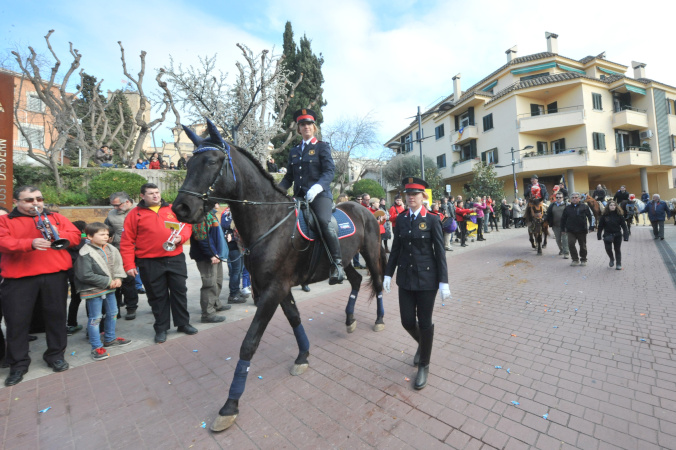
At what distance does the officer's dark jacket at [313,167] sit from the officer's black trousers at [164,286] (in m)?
2.37

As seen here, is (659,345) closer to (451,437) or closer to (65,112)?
(451,437)

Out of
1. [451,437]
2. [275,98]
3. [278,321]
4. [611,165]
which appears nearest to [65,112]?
[275,98]

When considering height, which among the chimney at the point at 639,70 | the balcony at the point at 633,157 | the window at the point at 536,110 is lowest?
the balcony at the point at 633,157

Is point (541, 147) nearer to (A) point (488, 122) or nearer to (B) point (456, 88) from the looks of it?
(A) point (488, 122)

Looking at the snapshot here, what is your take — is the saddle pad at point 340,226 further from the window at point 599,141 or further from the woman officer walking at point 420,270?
the window at point 599,141

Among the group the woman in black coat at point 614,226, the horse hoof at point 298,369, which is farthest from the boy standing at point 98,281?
the woman in black coat at point 614,226

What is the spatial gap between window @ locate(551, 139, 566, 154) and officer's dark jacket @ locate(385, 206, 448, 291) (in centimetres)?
3241

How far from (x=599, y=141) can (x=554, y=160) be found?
496cm

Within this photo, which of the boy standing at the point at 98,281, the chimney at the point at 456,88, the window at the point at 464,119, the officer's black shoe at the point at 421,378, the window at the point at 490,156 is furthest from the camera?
the chimney at the point at 456,88

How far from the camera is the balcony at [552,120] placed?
1085 inches

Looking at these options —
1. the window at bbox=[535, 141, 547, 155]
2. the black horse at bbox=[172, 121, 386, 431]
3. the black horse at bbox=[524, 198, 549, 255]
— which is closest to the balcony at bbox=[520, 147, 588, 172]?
the window at bbox=[535, 141, 547, 155]

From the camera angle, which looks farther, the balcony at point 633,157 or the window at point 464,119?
the window at point 464,119

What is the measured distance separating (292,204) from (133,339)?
12.0 ft

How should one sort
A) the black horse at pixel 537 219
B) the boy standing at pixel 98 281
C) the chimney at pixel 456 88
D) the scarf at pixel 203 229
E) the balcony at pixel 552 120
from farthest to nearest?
the chimney at pixel 456 88
the balcony at pixel 552 120
the black horse at pixel 537 219
the scarf at pixel 203 229
the boy standing at pixel 98 281
